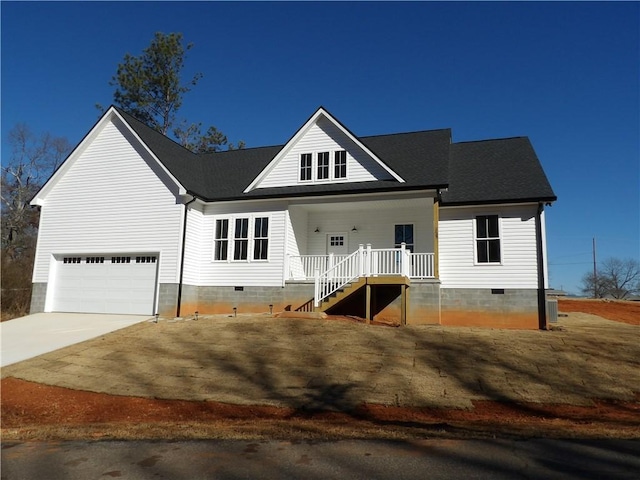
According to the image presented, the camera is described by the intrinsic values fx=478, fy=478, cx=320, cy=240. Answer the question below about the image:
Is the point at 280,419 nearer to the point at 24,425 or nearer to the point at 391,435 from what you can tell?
the point at 391,435

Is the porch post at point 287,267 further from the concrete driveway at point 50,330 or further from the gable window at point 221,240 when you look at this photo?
the concrete driveway at point 50,330

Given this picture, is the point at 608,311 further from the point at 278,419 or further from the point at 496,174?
the point at 278,419

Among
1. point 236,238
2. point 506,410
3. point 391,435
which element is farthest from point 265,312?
point 391,435

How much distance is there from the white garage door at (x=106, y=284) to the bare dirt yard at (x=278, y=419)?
824cm

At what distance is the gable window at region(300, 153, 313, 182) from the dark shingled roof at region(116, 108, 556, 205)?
0.56 metres

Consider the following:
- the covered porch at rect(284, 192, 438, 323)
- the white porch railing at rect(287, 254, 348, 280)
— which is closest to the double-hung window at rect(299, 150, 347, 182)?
the covered porch at rect(284, 192, 438, 323)

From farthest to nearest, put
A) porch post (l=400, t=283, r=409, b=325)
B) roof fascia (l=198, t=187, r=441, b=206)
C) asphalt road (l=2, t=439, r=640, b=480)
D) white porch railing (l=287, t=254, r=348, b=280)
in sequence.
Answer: white porch railing (l=287, t=254, r=348, b=280) < roof fascia (l=198, t=187, r=441, b=206) < porch post (l=400, t=283, r=409, b=325) < asphalt road (l=2, t=439, r=640, b=480)

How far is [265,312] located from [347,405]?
977 centimetres

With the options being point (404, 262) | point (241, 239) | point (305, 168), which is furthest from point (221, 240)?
point (404, 262)

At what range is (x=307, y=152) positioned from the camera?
19406 mm

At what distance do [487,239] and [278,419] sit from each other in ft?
39.6

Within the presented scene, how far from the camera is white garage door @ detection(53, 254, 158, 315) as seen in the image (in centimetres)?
1873

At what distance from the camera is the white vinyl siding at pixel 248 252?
18.5 meters

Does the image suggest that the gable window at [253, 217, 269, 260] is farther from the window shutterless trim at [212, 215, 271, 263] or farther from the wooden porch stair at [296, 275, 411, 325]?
the wooden porch stair at [296, 275, 411, 325]
